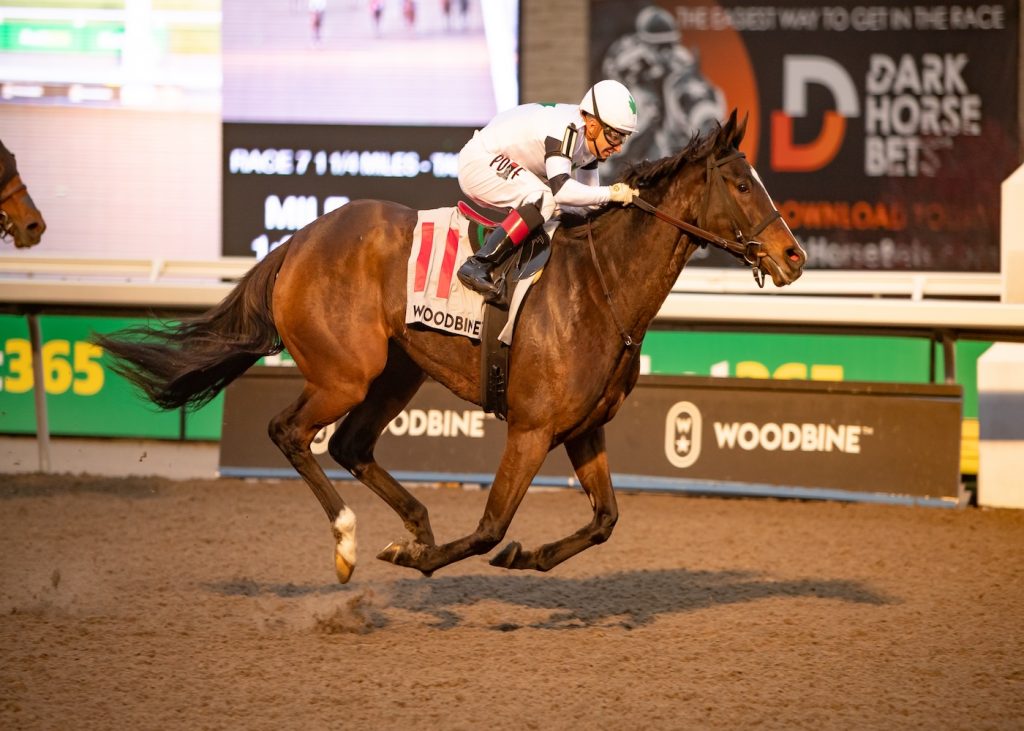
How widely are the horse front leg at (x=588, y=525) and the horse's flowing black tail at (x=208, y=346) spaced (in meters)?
1.38

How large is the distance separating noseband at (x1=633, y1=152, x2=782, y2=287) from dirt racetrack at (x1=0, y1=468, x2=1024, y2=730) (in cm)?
146

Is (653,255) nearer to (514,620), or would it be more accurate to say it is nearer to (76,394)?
(514,620)

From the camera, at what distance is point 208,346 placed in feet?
18.2

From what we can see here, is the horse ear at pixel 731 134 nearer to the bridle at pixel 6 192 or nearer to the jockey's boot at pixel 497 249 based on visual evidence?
the jockey's boot at pixel 497 249

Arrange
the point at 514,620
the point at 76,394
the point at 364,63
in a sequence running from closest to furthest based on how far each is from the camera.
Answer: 1. the point at 514,620
2. the point at 76,394
3. the point at 364,63

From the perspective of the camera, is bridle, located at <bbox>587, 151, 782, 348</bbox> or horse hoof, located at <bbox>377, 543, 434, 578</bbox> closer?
bridle, located at <bbox>587, 151, 782, 348</bbox>

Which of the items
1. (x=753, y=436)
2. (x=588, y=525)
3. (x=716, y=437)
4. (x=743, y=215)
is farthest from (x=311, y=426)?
(x=753, y=436)

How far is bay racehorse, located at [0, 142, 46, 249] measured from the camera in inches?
307

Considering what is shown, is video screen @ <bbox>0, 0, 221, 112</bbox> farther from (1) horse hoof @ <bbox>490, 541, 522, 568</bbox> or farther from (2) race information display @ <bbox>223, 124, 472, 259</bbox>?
(1) horse hoof @ <bbox>490, 541, 522, 568</bbox>

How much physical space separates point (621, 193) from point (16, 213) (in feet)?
14.8

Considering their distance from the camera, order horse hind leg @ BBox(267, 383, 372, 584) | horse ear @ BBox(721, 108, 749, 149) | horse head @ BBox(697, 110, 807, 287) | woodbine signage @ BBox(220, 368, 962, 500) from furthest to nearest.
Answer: woodbine signage @ BBox(220, 368, 962, 500)
horse hind leg @ BBox(267, 383, 372, 584)
horse ear @ BBox(721, 108, 749, 149)
horse head @ BBox(697, 110, 807, 287)

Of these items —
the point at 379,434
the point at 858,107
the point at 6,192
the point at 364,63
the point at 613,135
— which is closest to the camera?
the point at 613,135

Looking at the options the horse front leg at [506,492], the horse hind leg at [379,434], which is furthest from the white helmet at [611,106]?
the horse hind leg at [379,434]

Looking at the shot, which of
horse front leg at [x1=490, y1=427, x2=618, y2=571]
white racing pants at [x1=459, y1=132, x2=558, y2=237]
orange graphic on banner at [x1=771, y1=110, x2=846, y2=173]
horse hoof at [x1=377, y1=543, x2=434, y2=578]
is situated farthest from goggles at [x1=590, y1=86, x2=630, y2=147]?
orange graphic on banner at [x1=771, y1=110, x2=846, y2=173]
